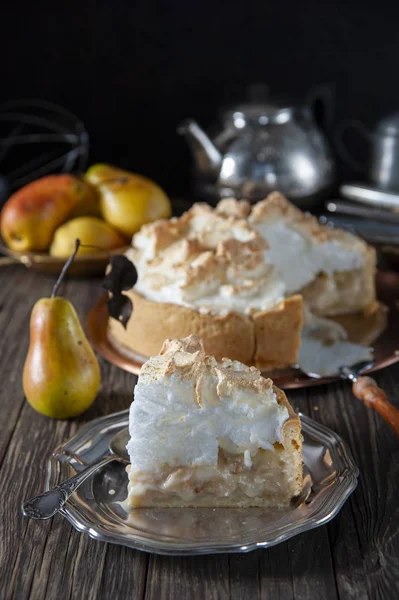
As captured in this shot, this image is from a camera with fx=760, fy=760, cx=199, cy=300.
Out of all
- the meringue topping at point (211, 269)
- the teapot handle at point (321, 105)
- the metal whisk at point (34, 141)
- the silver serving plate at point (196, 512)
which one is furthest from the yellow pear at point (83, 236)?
the silver serving plate at point (196, 512)

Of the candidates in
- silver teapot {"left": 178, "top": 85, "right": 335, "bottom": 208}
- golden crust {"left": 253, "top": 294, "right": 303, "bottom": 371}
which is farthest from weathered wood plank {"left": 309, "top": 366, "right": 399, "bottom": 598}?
silver teapot {"left": 178, "top": 85, "right": 335, "bottom": 208}

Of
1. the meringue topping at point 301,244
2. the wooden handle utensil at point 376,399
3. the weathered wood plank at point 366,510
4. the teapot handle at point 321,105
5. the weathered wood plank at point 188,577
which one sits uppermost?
the teapot handle at point 321,105

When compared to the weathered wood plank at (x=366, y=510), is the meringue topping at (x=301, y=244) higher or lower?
higher

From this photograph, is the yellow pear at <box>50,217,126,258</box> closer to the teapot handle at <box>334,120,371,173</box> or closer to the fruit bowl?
the fruit bowl

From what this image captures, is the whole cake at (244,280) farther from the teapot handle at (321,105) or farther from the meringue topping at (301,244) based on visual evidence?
the teapot handle at (321,105)

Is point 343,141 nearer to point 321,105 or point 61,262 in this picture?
point 321,105

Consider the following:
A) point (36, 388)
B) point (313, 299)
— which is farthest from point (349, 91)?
point (36, 388)

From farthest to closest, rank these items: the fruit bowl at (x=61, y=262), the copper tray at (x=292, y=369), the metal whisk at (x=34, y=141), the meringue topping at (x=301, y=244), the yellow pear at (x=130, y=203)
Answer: the metal whisk at (x=34, y=141) < the yellow pear at (x=130, y=203) < the fruit bowl at (x=61, y=262) < the meringue topping at (x=301, y=244) < the copper tray at (x=292, y=369)
